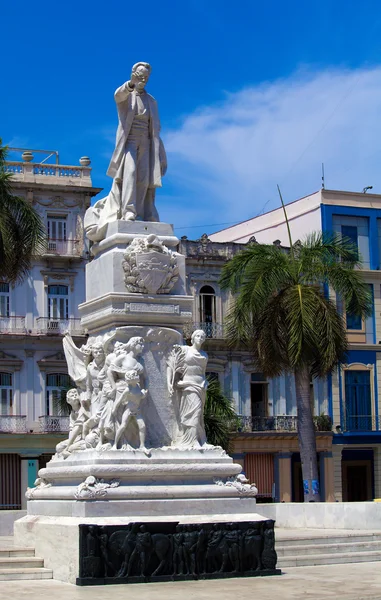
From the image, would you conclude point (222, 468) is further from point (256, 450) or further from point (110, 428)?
point (256, 450)

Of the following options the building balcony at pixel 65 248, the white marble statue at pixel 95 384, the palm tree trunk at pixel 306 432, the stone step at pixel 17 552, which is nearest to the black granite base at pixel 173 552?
the stone step at pixel 17 552

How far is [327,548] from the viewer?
17406mm

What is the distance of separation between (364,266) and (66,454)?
3371cm

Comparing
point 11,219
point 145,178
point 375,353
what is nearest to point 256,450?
point 375,353

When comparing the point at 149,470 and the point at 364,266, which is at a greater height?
the point at 364,266

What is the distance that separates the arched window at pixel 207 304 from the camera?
4819 centimetres

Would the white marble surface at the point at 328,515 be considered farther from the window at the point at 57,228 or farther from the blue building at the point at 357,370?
the blue building at the point at 357,370

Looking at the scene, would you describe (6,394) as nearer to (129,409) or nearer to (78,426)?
(78,426)

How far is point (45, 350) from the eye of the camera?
4494cm

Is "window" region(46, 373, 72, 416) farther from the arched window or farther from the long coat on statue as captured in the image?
the long coat on statue

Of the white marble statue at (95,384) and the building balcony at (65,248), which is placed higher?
the building balcony at (65,248)

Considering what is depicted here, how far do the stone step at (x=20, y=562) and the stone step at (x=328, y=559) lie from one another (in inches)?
128

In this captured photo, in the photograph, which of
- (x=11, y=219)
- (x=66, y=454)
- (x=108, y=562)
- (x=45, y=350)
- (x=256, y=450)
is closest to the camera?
(x=108, y=562)

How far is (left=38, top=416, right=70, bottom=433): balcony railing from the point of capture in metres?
43.9
